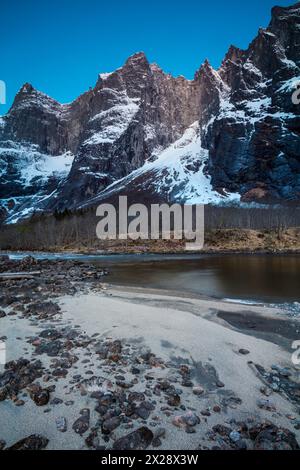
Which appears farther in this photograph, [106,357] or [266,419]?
[106,357]

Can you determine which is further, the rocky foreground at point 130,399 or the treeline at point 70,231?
the treeline at point 70,231

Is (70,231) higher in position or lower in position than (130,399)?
higher

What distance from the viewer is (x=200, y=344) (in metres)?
11.1

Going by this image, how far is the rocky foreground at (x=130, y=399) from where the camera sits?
19.1 feet

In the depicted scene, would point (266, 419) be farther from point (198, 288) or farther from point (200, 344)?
point (198, 288)

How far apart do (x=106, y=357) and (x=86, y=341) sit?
170 centimetres

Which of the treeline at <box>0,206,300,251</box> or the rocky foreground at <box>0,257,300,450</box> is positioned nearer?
the rocky foreground at <box>0,257,300,450</box>

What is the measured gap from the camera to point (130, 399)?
7023 millimetres

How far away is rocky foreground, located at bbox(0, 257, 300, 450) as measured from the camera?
582cm

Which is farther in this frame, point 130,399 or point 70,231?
point 70,231

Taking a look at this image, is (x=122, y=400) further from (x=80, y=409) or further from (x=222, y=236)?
(x=222, y=236)
